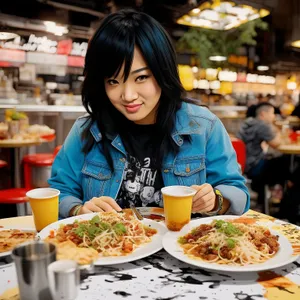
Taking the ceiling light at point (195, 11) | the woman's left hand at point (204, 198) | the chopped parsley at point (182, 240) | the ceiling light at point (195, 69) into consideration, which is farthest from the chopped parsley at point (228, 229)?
the ceiling light at point (195, 69)

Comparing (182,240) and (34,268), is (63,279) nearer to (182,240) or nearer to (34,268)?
(34,268)

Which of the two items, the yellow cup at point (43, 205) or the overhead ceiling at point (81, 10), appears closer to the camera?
the yellow cup at point (43, 205)

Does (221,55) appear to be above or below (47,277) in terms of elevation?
above

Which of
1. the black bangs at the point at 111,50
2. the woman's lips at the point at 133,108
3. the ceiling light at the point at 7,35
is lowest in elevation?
the woman's lips at the point at 133,108

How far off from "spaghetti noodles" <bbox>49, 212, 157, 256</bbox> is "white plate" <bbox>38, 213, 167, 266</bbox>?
3 cm

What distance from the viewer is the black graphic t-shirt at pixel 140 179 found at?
6.40 feet

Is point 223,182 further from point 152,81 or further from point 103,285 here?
point 103,285

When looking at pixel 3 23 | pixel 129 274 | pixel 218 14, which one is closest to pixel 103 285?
pixel 129 274

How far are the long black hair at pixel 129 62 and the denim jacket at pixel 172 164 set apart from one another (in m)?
0.04

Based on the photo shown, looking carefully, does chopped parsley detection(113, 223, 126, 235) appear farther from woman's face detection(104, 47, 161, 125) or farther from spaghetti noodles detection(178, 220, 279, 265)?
woman's face detection(104, 47, 161, 125)

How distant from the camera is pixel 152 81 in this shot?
1727mm

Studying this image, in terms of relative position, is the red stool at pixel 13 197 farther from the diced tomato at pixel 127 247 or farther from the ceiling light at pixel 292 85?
the ceiling light at pixel 292 85

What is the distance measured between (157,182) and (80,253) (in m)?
0.98

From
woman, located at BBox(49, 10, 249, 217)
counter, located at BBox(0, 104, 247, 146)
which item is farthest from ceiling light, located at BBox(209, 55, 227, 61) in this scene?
woman, located at BBox(49, 10, 249, 217)
